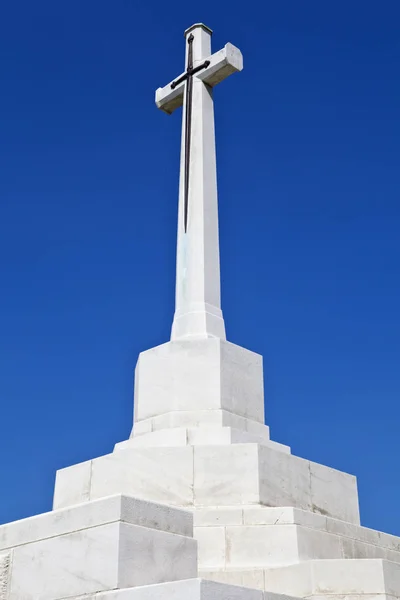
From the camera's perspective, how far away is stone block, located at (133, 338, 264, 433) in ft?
31.8

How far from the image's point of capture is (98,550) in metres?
5.43

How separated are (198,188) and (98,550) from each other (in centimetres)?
680

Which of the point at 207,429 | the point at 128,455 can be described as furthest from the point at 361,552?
the point at 128,455

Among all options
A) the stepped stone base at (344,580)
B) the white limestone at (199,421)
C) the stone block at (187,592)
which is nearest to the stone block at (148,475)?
the white limestone at (199,421)

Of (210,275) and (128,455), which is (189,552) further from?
(210,275)

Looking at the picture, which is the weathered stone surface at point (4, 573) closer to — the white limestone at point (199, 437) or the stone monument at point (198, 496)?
the stone monument at point (198, 496)

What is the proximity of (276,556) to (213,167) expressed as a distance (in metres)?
6.16

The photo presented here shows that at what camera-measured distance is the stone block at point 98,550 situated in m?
5.36

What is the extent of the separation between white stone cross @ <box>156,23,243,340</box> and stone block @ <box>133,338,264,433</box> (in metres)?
0.33

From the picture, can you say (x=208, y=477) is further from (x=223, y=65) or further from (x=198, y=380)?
(x=223, y=65)

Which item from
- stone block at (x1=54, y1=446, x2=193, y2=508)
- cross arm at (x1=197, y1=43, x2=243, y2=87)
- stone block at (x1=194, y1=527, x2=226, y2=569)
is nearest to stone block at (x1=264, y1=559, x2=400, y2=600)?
stone block at (x1=194, y1=527, x2=226, y2=569)

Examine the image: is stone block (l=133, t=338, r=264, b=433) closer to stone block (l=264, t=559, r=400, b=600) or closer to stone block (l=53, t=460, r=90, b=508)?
stone block (l=53, t=460, r=90, b=508)

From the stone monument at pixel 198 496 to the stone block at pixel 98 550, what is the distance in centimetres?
1

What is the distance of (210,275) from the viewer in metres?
10.7
